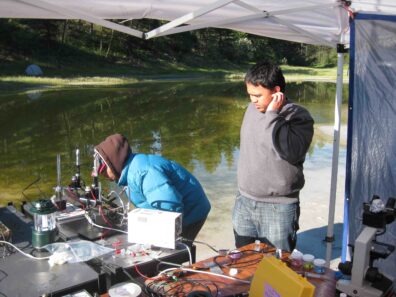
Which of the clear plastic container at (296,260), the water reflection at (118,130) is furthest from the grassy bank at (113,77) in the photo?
the clear plastic container at (296,260)

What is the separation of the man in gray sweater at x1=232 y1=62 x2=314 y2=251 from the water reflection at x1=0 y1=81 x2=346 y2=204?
10.4 ft

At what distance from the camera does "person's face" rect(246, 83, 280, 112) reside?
2396 mm

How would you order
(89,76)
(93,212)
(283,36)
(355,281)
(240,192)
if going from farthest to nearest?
(89,76), (283,36), (240,192), (93,212), (355,281)

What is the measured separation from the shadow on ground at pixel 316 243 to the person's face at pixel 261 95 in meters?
2.12

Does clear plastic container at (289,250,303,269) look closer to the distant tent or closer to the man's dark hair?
the man's dark hair

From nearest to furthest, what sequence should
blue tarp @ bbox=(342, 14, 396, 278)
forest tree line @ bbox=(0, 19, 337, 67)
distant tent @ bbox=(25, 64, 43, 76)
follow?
blue tarp @ bbox=(342, 14, 396, 278)
distant tent @ bbox=(25, 64, 43, 76)
forest tree line @ bbox=(0, 19, 337, 67)

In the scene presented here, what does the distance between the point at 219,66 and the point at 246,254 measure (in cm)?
4048

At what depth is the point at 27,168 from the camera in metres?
7.21

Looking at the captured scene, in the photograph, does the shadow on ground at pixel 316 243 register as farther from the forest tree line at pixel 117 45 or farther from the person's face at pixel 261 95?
the forest tree line at pixel 117 45

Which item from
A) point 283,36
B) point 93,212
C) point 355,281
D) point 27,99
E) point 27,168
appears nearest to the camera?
point 355,281

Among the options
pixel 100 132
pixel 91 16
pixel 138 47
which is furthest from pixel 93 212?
pixel 138 47

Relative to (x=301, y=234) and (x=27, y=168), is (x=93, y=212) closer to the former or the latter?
(x=301, y=234)

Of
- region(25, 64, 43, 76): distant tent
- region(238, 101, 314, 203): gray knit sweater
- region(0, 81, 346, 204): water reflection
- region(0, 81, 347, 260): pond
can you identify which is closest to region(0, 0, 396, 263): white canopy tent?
region(238, 101, 314, 203): gray knit sweater

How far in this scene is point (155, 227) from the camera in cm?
200
